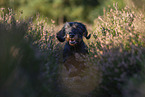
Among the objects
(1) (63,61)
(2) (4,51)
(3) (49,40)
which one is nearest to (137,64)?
(2) (4,51)

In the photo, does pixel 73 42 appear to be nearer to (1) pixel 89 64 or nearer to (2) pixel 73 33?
(2) pixel 73 33

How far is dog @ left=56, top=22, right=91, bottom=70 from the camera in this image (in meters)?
4.71

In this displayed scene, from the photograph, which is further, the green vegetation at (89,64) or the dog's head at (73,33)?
the dog's head at (73,33)

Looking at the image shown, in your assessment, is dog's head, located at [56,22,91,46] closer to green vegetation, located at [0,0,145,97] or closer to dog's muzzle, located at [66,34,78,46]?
dog's muzzle, located at [66,34,78,46]

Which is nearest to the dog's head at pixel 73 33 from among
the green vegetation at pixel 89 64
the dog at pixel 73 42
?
the dog at pixel 73 42

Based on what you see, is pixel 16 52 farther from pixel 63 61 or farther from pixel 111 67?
pixel 63 61

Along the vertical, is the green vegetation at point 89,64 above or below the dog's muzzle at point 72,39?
below

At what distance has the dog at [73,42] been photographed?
4711mm

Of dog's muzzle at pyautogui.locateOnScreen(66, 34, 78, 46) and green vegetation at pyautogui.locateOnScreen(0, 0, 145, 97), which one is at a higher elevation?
dog's muzzle at pyautogui.locateOnScreen(66, 34, 78, 46)

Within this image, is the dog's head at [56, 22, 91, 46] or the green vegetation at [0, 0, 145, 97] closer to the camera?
the green vegetation at [0, 0, 145, 97]

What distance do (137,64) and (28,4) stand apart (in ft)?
80.0

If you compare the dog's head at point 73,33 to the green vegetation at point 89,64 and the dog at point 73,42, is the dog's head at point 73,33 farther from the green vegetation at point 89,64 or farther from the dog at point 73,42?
the green vegetation at point 89,64

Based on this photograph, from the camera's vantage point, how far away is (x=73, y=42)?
4707 mm

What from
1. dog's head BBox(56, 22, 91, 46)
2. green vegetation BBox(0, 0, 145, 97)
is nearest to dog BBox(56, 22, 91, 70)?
dog's head BBox(56, 22, 91, 46)
